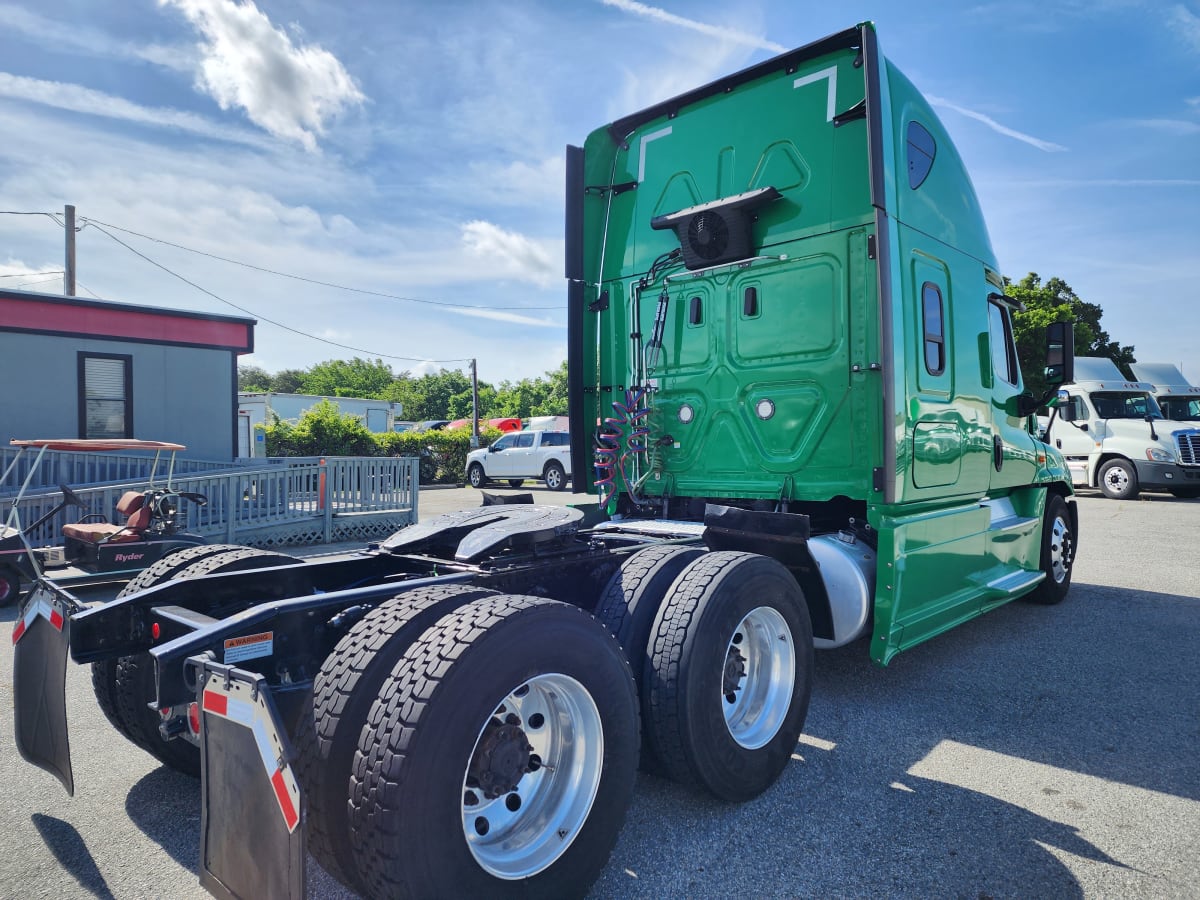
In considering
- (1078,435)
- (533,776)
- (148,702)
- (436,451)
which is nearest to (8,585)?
(148,702)

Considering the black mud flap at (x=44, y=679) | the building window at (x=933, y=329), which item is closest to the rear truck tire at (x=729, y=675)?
the building window at (x=933, y=329)

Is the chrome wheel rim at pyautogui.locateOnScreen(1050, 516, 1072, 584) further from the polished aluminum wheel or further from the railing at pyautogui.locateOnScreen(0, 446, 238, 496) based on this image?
the railing at pyautogui.locateOnScreen(0, 446, 238, 496)

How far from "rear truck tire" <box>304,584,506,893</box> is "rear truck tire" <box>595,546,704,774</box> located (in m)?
1.02

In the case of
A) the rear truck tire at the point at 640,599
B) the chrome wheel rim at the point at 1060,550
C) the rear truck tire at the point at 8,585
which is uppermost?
the rear truck tire at the point at 640,599

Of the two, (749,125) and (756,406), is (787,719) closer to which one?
(756,406)

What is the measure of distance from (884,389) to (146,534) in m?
6.36

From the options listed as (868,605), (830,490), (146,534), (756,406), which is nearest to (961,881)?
(868,605)

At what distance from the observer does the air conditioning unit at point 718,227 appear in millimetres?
4617

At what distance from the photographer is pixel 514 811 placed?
7.73 ft

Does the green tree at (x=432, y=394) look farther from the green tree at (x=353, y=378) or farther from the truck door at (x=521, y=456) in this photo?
the truck door at (x=521, y=456)

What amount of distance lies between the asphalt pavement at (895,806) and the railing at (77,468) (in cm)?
695

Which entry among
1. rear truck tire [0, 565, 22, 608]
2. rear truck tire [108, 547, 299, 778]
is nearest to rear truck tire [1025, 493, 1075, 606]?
rear truck tire [108, 547, 299, 778]

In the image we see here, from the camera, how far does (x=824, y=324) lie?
172 inches

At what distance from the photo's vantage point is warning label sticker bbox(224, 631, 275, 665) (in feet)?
7.38
